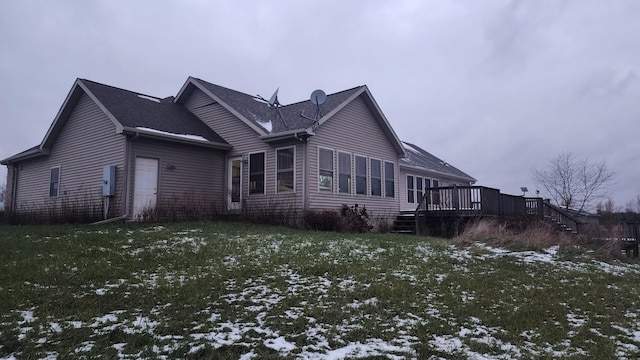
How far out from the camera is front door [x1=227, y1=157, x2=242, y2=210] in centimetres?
1642

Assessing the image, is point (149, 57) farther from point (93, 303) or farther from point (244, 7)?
point (93, 303)

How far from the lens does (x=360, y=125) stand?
699 inches

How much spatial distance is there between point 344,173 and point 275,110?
4.17 m

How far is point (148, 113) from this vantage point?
15.9 meters

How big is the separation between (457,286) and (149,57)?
27.5 meters

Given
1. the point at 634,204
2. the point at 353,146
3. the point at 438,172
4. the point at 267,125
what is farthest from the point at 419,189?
the point at 634,204

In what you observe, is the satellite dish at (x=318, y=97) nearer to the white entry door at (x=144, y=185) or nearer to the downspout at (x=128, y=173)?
the white entry door at (x=144, y=185)

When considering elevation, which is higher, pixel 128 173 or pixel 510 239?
pixel 128 173

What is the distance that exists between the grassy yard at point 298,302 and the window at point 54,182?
341 inches

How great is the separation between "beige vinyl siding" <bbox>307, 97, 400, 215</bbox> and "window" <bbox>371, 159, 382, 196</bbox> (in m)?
0.22

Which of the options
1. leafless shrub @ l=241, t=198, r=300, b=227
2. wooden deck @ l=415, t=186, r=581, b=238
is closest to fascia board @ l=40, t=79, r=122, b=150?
leafless shrub @ l=241, t=198, r=300, b=227

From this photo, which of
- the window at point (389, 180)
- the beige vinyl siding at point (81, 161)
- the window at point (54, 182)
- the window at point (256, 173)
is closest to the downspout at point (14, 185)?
the beige vinyl siding at point (81, 161)

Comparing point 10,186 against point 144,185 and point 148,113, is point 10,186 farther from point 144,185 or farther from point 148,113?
point 144,185

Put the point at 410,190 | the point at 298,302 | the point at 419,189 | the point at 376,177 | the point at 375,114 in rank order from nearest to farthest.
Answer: the point at 298,302 → the point at 376,177 → the point at 375,114 → the point at 410,190 → the point at 419,189
